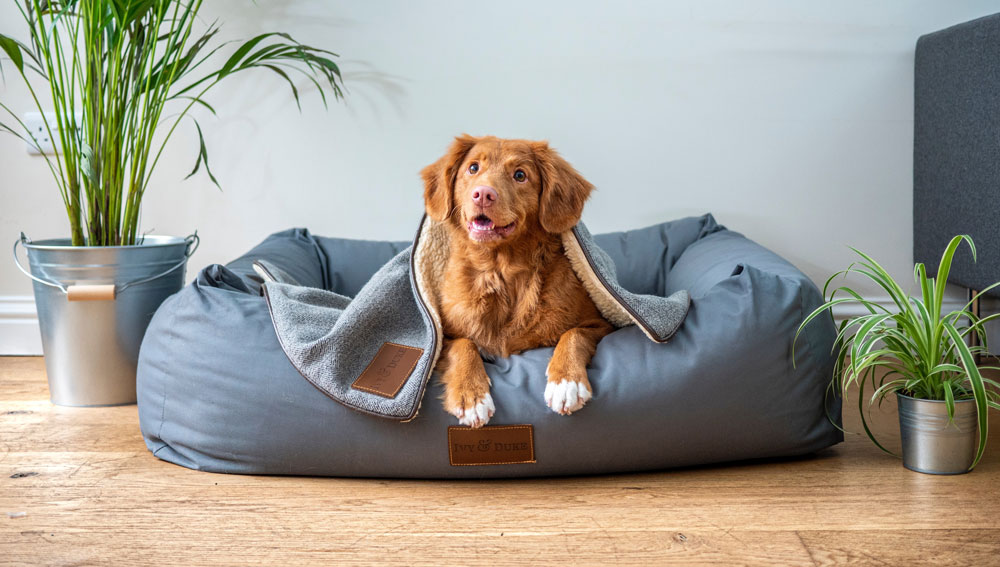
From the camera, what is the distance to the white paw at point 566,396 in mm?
1633

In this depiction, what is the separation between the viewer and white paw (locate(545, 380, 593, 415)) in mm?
1633

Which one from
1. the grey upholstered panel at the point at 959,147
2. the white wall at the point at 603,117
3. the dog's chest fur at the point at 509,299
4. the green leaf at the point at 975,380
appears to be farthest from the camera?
the white wall at the point at 603,117

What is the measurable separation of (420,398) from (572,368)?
33cm

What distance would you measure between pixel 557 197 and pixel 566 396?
1.53ft

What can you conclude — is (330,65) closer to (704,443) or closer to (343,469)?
(343,469)

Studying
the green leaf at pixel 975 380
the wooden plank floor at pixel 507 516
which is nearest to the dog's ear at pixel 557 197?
the wooden plank floor at pixel 507 516

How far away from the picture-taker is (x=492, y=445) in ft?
5.47

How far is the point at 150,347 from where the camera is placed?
1.91 m

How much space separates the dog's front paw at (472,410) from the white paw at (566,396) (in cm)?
13

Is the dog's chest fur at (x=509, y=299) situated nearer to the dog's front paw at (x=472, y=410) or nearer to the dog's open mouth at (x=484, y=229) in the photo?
the dog's open mouth at (x=484, y=229)

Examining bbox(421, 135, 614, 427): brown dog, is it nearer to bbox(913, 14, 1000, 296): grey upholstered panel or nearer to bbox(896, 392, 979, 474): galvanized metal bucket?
bbox(896, 392, 979, 474): galvanized metal bucket

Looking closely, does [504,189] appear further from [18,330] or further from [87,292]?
[18,330]

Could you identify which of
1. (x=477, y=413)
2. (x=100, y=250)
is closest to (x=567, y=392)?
(x=477, y=413)

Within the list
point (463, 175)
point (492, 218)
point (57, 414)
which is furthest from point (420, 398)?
point (57, 414)
